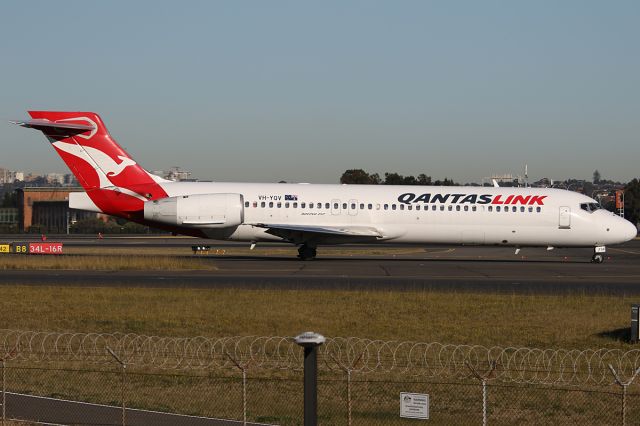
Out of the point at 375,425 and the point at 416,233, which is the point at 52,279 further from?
the point at 375,425

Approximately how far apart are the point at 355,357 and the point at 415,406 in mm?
6942

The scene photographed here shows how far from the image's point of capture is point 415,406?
11.3m

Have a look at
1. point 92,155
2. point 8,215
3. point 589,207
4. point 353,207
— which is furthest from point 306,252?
point 8,215

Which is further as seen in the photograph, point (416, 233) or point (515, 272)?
point (416, 233)

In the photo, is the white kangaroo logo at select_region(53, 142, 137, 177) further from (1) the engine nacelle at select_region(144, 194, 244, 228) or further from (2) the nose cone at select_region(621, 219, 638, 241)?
(2) the nose cone at select_region(621, 219, 638, 241)

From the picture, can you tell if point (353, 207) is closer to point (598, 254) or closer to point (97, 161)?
point (97, 161)

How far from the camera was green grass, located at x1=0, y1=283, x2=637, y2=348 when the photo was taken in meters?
21.4

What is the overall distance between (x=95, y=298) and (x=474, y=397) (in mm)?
14877

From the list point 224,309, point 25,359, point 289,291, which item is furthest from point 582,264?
point 25,359

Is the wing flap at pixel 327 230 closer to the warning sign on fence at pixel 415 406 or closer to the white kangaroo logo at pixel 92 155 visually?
the white kangaroo logo at pixel 92 155

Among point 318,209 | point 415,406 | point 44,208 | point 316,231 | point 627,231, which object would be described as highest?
point 44,208

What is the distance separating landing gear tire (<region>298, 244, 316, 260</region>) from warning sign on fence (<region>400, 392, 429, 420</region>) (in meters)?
33.7

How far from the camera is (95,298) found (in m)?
27.0

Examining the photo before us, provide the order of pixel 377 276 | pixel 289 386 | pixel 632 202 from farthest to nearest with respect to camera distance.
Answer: pixel 632 202 → pixel 377 276 → pixel 289 386
